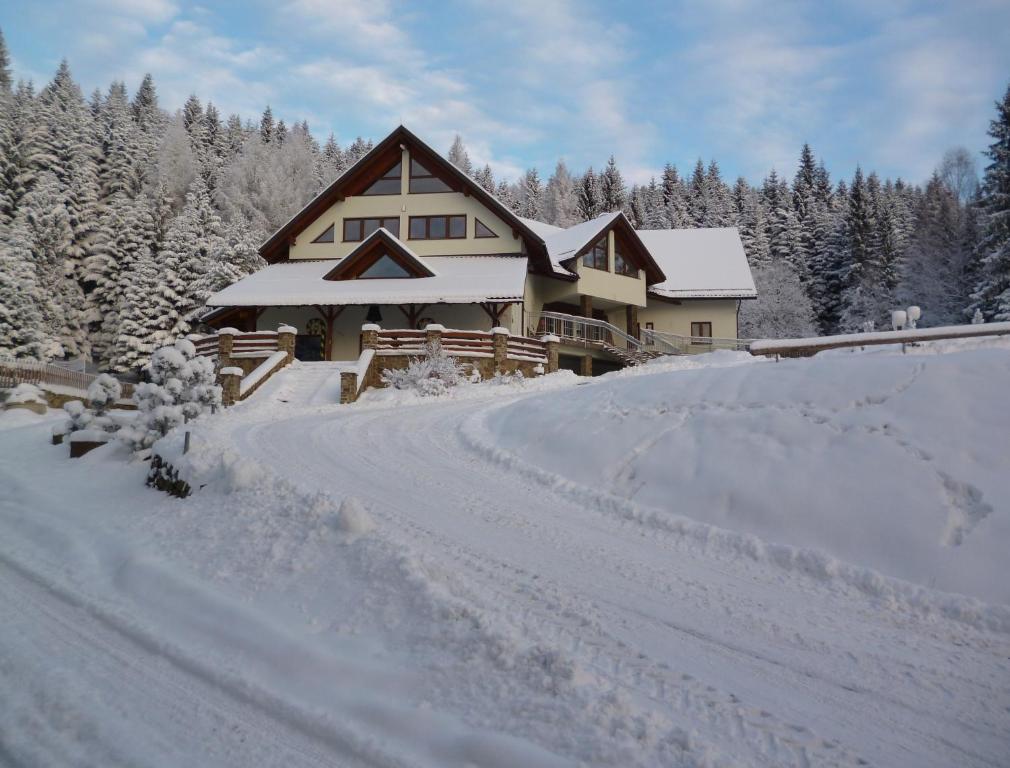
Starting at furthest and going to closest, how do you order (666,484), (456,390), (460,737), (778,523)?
(456,390) < (666,484) < (778,523) < (460,737)

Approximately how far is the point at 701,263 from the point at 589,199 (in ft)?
123

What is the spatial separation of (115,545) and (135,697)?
10.5 feet

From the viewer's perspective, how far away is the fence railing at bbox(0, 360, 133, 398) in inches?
928

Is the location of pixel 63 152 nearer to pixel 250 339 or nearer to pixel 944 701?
pixel 250 339

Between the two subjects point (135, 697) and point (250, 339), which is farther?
point (250, 339)

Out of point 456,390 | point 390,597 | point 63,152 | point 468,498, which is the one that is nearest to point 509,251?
point 456,390

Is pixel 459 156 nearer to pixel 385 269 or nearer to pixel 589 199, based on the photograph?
pixel 589 199

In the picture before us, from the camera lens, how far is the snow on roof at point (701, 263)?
31578 mm

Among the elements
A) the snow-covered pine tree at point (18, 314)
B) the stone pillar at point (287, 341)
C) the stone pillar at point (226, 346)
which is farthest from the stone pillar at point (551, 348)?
the snow-covered pine tree at point (18, 314)

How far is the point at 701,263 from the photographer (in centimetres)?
3403

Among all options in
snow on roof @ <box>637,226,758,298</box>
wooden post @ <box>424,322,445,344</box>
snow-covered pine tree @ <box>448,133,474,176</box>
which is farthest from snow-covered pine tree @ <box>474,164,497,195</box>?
wooden post @ <box>424,322,445,344</box>

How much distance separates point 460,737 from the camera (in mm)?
2965

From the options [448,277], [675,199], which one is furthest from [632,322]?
[675,199]

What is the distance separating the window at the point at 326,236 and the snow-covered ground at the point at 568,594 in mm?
20519
